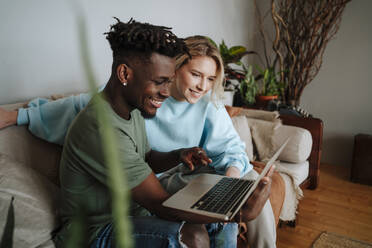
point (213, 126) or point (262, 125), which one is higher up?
point (213, 126)

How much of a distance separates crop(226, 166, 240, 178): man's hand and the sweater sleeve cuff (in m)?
0.81

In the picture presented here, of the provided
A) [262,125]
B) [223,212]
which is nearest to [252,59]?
[262,125]

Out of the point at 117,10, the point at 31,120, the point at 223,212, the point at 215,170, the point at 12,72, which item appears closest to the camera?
the point at 223,212

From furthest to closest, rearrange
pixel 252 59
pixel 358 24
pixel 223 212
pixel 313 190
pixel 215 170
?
pixel 252 59, pixel 358 24, pixel 313 190, pixel 215 170, pixel 223 212

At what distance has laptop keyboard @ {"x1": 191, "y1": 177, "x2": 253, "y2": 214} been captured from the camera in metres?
0.79

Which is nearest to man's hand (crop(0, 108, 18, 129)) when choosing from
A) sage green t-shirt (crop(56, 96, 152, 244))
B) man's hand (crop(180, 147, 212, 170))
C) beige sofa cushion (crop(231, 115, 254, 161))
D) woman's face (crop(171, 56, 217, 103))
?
sage green t-shirt (crop(56, 96, 152, 244))

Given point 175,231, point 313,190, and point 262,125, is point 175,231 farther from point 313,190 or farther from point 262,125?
point 313,190

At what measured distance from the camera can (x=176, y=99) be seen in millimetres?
1450

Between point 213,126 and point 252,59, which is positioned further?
point 252,59

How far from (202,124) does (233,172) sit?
284 mm

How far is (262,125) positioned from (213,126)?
853 mm

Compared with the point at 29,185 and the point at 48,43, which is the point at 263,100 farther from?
the point at 29,185

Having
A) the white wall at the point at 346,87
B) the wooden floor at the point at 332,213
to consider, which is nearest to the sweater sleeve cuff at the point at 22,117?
the wooden floor at the point at 332,213

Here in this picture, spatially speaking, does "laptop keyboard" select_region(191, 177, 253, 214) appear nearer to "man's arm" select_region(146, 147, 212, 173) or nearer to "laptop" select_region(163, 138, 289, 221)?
"laptop" select_region(163, 138, 289, 221)
